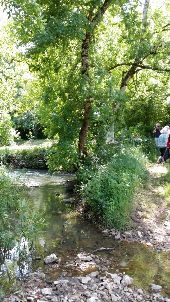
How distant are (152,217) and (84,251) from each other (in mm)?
3037

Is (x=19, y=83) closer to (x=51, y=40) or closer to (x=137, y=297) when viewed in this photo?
(x=51, y=40)

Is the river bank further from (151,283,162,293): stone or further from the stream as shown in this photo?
the stream

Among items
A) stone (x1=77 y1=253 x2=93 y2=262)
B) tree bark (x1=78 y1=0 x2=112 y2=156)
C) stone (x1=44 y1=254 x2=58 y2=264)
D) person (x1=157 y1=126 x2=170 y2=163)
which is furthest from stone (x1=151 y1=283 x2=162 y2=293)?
person (x1=157 y1=126 x2=170 y2=163)

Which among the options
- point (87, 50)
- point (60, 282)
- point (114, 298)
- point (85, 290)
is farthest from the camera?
point (87, 50)

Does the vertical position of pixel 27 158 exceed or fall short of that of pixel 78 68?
it falls short

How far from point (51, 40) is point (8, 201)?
17.7 ft

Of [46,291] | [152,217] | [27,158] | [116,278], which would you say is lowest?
[116,278]

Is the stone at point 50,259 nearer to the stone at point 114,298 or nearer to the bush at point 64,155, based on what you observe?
the stone at point 114,298

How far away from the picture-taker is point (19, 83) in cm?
1720

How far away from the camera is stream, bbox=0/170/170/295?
8117 millimetres

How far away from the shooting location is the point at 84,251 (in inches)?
370

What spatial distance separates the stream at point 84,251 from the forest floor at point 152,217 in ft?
1.28

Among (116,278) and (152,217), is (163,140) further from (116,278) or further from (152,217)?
(116,278)

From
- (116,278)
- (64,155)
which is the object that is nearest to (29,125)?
(64,155)
